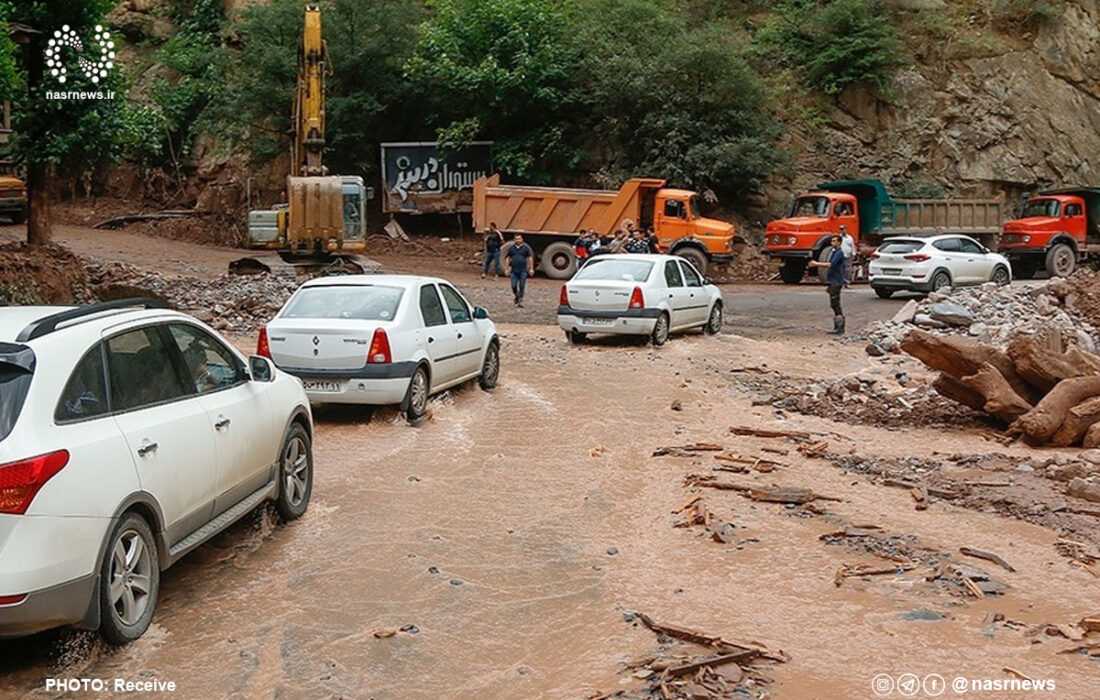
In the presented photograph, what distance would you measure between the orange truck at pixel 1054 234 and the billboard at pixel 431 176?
54.7ft

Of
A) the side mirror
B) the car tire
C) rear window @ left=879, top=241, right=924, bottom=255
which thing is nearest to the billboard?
rear window @ left=879, top=241, right=924, bottom=255

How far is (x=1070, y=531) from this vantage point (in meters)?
7.62

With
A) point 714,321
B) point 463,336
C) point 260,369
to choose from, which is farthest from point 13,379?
point 714,321

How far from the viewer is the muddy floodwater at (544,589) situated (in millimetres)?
5102

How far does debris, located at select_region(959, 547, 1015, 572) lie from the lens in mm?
6752

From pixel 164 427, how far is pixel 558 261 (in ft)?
85.2

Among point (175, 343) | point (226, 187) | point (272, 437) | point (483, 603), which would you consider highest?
point (226, 187)

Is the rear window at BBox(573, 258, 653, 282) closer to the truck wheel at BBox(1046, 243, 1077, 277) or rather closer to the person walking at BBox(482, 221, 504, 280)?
the person walking at BBox(482, 221, 504, 280)

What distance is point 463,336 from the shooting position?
12.5 meters

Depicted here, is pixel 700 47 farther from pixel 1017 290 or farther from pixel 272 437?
pixel 272 437

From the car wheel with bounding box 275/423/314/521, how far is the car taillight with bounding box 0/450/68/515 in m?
2.65

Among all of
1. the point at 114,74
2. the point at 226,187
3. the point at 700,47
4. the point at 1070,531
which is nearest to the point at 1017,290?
the point at 700,47

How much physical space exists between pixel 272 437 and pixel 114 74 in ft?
53.7

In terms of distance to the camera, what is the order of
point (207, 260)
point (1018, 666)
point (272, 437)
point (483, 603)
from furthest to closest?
point (207, 260), point (272, 437), point (483, 603), point (1018, 666)
